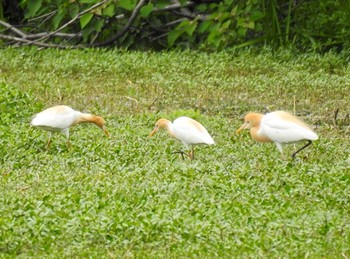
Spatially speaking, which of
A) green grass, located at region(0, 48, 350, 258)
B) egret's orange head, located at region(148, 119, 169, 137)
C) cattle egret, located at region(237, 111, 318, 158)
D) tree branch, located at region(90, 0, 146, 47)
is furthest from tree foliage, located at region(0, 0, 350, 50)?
cattle egret, located at region(237, 111, 318, 158)

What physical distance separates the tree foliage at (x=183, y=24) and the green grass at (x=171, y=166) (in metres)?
0.48

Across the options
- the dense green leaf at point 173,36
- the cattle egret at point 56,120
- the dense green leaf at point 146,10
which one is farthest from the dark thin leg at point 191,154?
the dense green leaf at point 173,36

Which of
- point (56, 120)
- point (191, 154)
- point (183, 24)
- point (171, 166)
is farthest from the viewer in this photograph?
point (183, 24)

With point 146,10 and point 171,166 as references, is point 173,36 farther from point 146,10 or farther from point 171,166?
point 171,166

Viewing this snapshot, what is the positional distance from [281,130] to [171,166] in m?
0.79

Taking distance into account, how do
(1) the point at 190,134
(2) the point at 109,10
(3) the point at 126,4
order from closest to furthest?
(1) the point at 190,134 < (2) the point at 109,10 < (3) the point at 126,4

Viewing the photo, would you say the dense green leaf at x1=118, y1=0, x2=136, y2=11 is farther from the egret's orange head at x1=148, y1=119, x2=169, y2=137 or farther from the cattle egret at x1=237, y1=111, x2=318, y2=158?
the cattle egret at x1=237, y1=111, x2=318, y2=158

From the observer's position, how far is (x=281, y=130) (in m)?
7.69

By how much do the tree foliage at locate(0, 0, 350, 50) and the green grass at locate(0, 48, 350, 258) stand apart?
1.58ft

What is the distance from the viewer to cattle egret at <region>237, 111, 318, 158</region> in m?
7.61

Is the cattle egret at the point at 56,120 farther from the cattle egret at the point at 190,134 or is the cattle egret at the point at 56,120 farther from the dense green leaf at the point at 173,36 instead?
the dense green leaf at the point at 173,36

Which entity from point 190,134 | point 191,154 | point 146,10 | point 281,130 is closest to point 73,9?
point 146,10

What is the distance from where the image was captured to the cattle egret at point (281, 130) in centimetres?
761

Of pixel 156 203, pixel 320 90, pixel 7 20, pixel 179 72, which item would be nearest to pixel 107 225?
pixel 156 203
